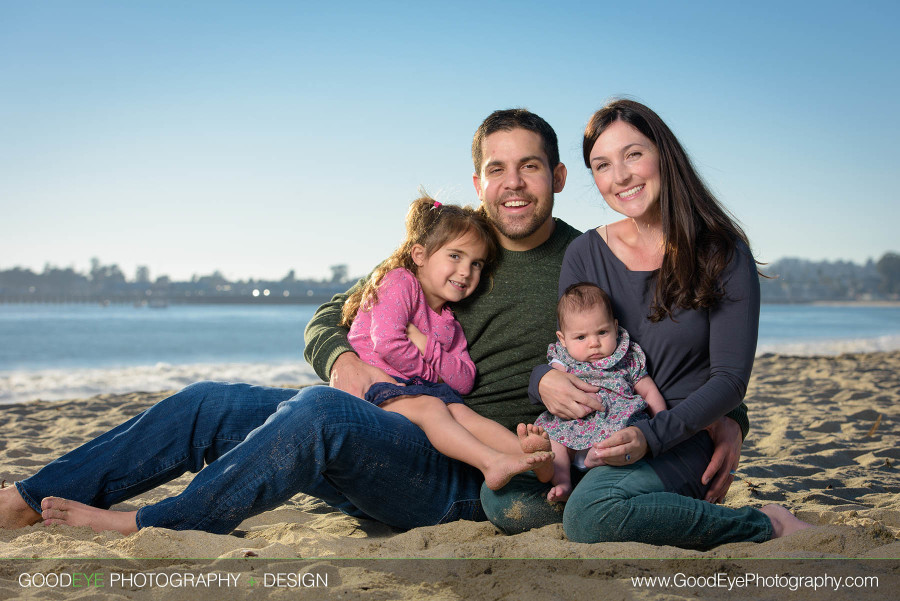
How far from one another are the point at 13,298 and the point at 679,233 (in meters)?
92.8

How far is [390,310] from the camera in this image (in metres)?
2.83

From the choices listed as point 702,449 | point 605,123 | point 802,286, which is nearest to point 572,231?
point 605,123

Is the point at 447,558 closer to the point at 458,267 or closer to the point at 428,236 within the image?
the point at 458,267

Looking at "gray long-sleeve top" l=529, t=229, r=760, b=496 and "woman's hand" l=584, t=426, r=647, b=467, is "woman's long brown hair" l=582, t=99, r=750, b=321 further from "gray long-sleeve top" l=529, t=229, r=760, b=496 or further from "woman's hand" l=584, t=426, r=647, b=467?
"woman's hand" l=584, t=426, r=647, b=467

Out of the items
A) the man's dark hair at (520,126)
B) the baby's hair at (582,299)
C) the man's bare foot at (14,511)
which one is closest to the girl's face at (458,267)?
the man's dark hair at (520,126)

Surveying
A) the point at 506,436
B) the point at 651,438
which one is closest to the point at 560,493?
the point at 506,436

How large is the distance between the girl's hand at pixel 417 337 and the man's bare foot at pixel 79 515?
1214mm

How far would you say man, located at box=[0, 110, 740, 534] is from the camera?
2109mm

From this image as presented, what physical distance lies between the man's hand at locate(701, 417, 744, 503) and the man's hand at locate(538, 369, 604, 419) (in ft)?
1.47

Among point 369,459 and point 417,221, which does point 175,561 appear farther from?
point 417,221

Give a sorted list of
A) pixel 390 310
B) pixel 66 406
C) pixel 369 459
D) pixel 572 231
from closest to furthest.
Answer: pixel 369 459 → pixel 390 310 → pixel 572 231 → pixel 66 406

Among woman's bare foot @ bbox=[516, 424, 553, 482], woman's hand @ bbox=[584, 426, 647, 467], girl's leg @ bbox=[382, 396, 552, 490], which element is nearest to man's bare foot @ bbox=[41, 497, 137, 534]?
girl's leg @ bbox=[382, 396, 552, 490]

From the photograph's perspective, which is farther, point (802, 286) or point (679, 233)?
point (802, 286)

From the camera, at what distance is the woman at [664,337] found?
83.0 inches
